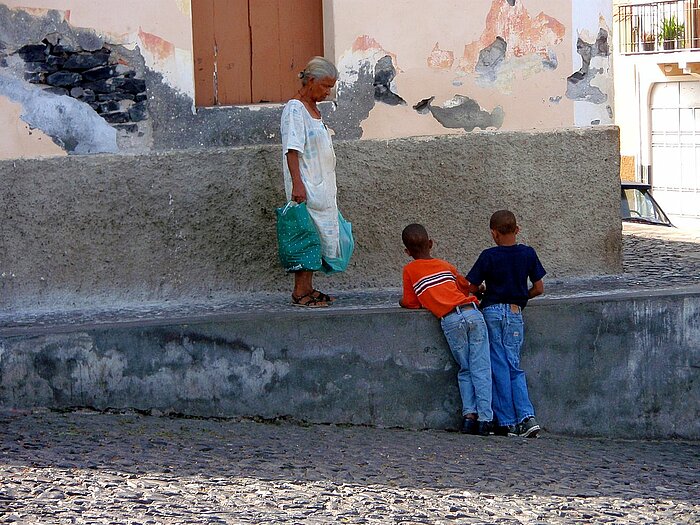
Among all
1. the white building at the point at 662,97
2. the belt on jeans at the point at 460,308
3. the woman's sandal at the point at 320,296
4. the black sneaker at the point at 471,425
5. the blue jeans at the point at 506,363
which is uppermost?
the white building at the point at 662,97

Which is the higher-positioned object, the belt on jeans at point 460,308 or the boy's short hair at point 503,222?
the boy's short hair at point 503,222

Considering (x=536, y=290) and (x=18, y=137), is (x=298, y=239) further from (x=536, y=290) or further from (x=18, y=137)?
(x=18, y=137)

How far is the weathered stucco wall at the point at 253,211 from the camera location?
22.3ft

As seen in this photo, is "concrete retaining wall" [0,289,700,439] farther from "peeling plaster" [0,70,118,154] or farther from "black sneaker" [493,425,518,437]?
"peeling plaster" [0,70,118,154]

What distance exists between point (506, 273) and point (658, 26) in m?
19.7

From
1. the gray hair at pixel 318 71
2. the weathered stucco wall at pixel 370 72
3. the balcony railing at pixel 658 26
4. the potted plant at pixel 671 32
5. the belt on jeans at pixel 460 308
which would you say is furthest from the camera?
the potted plant at pixel 671 32

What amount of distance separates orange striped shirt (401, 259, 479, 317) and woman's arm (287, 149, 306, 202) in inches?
27.7

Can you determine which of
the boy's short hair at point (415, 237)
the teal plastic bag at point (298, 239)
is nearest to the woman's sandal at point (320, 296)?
the teal plastic bag at point (298, 239)

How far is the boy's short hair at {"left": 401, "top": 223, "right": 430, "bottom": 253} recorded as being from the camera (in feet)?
19.8

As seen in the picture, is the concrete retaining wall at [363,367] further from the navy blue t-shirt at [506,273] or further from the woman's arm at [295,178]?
the woman's arm at [295,178]

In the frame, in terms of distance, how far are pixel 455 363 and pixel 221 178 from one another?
1849 mm

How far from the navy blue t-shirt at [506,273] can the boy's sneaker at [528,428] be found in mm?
592

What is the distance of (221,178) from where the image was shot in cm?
693

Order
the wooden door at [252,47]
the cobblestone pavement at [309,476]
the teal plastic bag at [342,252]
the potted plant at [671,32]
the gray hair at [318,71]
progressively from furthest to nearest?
the potted plant at [671,32] → the wooden door at [252,47] → the teal plastic bag at [342,252] → the gray hair at [318,71] → the cobblestone pavement at [309,476]
